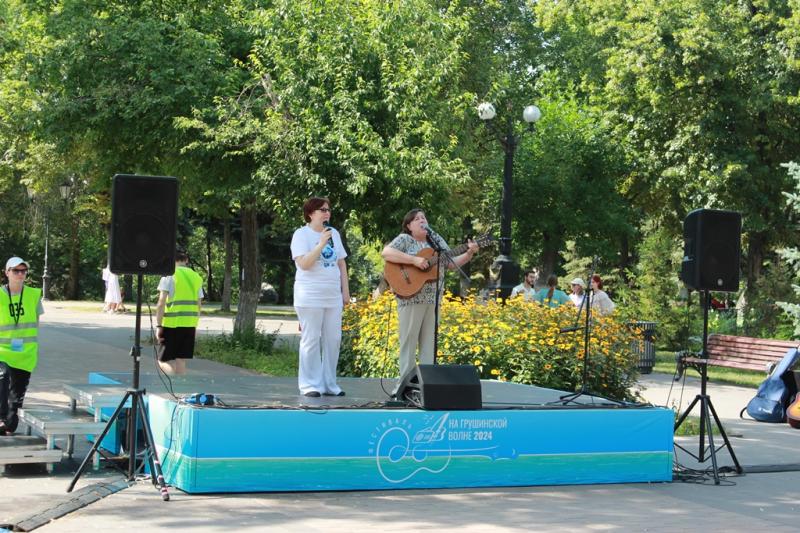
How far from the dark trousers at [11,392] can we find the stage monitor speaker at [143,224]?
1.96m

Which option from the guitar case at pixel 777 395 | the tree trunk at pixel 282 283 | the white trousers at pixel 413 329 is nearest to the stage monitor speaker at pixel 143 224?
the white trousers at pixel 413 329

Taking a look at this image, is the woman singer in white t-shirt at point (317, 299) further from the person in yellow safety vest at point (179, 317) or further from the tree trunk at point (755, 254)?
the tree trunk at point (755, 254)

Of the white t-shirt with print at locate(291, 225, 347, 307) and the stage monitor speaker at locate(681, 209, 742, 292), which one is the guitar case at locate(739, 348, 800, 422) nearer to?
the stage monitor speaker at locate(681, 209, 742, 292)

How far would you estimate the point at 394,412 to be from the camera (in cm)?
830

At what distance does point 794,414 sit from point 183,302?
748cm

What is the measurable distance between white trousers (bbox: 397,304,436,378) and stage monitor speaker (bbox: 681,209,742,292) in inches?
95.1

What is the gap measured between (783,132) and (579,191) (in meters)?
6.37

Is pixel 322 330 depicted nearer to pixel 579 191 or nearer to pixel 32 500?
pixel 32 500

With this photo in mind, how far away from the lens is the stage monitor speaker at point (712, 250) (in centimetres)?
995

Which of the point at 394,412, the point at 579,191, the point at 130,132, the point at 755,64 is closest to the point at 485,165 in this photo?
the point at 579,191

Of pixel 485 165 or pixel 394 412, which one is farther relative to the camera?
pixel 485 165

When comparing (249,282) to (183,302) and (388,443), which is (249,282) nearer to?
(183,302)

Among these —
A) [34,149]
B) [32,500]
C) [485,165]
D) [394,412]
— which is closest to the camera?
[32,500]

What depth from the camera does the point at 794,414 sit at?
13195 mm
